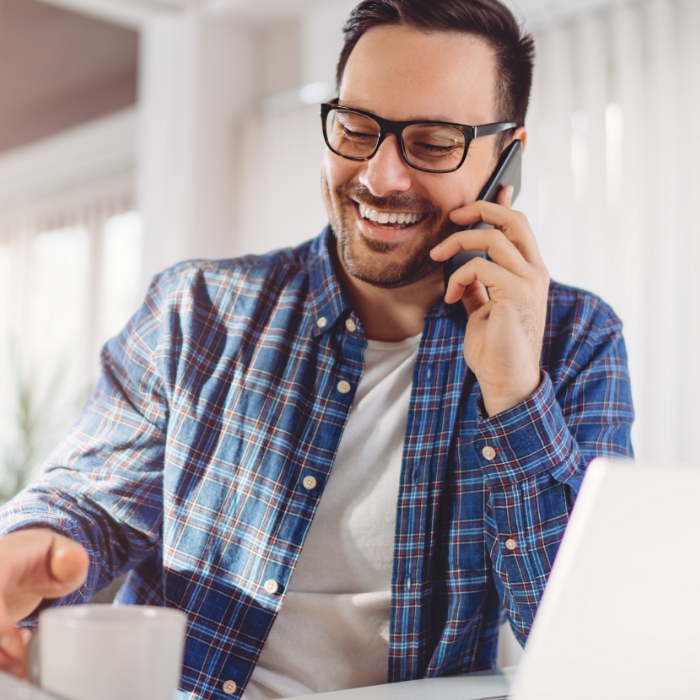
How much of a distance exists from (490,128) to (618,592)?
78cm

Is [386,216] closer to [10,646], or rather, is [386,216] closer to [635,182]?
[10,646]

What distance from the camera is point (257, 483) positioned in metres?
1.12

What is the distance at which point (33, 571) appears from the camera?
689 millimetres

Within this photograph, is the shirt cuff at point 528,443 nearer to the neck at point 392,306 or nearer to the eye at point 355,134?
the neck at point 392,306

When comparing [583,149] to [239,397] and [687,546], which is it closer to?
[239,397]

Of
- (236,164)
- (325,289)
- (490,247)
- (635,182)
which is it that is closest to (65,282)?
(236,164)

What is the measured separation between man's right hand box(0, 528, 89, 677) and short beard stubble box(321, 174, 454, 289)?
59cm

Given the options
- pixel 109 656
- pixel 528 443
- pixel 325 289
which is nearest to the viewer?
pixel 109 656

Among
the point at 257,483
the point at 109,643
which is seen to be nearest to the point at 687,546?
the point at 109,643

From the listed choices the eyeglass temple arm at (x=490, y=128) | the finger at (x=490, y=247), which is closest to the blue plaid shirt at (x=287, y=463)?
the finger at (x=490, y=247)

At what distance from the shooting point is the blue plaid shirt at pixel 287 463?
1003 mm

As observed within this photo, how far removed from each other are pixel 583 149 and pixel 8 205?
10.1 feet

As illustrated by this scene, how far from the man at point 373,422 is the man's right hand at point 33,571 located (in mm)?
276

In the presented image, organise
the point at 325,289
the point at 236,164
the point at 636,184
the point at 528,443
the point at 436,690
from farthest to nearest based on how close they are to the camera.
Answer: the point at 236,164 < the point at 636,184 < the point at 325,289 < the point at 528,443 < the point at 436,690
